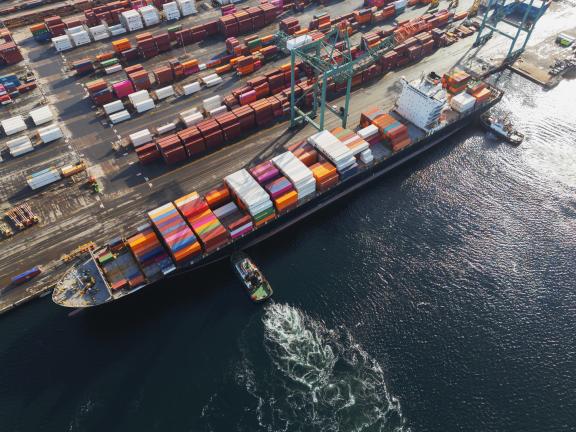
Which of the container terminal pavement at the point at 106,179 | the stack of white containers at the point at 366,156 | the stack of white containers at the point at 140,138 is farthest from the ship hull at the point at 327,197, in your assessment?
the stack of white containers at the point at 140,138

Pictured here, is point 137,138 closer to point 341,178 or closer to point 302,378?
point 341,178

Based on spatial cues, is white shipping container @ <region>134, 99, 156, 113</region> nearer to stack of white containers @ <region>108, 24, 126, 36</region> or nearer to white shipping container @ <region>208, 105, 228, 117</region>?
white shipping container @ <region>208, 105, 228, 117</region>

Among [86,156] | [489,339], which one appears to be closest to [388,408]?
[489,339]

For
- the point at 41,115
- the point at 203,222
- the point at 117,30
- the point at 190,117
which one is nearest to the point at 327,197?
the point at 203,222

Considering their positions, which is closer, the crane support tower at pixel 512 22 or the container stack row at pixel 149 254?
the container stack row at pixel 149 254

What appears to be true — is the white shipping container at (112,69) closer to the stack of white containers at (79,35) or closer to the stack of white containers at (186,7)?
the stack of white containers at (79,35)

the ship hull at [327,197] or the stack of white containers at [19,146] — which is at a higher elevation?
the stack of white containers at [19,146]

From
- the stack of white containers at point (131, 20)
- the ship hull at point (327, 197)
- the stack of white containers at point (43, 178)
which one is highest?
the stack of white containers at point (131, 20)
